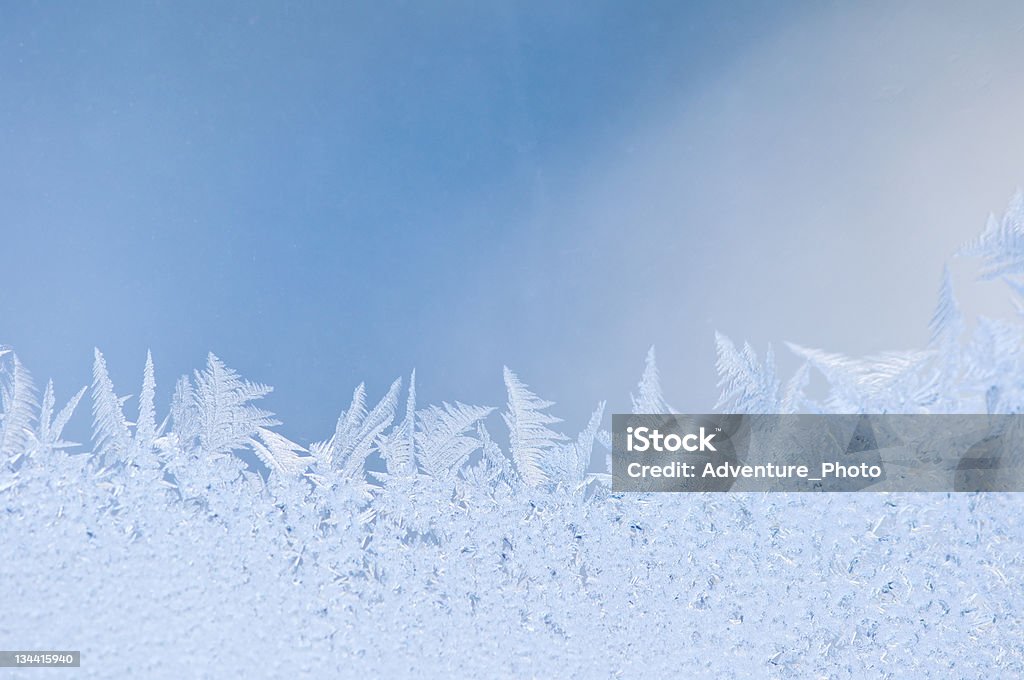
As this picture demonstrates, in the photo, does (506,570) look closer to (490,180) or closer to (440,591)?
(440,591)

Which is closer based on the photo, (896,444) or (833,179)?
(896,444)

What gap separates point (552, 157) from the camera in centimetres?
243

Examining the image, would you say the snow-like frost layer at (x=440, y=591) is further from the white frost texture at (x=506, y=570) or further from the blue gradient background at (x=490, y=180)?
the blue gradient background at (x=490, y=180)

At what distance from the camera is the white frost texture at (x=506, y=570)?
137 centimetres

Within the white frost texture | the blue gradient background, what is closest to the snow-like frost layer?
the white frost texture

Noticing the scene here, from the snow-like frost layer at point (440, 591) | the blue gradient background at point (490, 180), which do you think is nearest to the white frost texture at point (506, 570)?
the snow-like frost layer at point (440, 591)

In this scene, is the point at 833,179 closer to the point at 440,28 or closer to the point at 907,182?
the point at 907,182

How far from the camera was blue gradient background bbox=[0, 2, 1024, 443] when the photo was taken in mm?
2355

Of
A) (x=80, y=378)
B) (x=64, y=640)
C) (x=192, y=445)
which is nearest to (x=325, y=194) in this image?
(x=80, y=378)

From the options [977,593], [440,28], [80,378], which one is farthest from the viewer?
[440,28]

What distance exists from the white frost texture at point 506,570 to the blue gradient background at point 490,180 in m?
0.91

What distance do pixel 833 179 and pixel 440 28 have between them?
1175 millimetres

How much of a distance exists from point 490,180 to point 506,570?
4.25ft

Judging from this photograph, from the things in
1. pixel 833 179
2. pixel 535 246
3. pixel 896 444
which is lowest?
pixel 896 444
